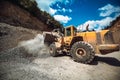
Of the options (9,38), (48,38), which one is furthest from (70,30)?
(9,38)

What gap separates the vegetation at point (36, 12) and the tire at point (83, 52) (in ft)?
24.7

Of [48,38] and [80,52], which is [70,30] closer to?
[80,52]

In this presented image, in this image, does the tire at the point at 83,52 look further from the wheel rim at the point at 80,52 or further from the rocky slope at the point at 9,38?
the rocky slope at the point at 9,38

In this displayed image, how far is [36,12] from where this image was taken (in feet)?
39.3

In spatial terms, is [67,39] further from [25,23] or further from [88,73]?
[25,23]

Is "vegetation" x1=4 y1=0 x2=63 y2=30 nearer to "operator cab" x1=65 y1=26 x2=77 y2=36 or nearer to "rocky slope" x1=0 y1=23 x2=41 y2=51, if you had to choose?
"rocky slope" x1=0 y1=23 x2=41 y2=51

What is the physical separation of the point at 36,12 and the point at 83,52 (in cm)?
900

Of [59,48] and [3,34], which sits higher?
[3,34]

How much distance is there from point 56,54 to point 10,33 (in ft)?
12.2

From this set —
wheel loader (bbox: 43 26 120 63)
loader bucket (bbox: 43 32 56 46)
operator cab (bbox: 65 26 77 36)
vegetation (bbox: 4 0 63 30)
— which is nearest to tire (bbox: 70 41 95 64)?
wheel loader (bbox: 43 26 120 63)

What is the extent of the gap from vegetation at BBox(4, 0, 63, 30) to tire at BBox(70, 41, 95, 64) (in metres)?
7.53

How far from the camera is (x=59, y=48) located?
18.8ft

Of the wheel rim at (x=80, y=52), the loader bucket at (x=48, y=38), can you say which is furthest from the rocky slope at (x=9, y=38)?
the wheel rim at (x=80, y=52)

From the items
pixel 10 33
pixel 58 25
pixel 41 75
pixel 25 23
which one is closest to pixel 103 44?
pixel 41 75
